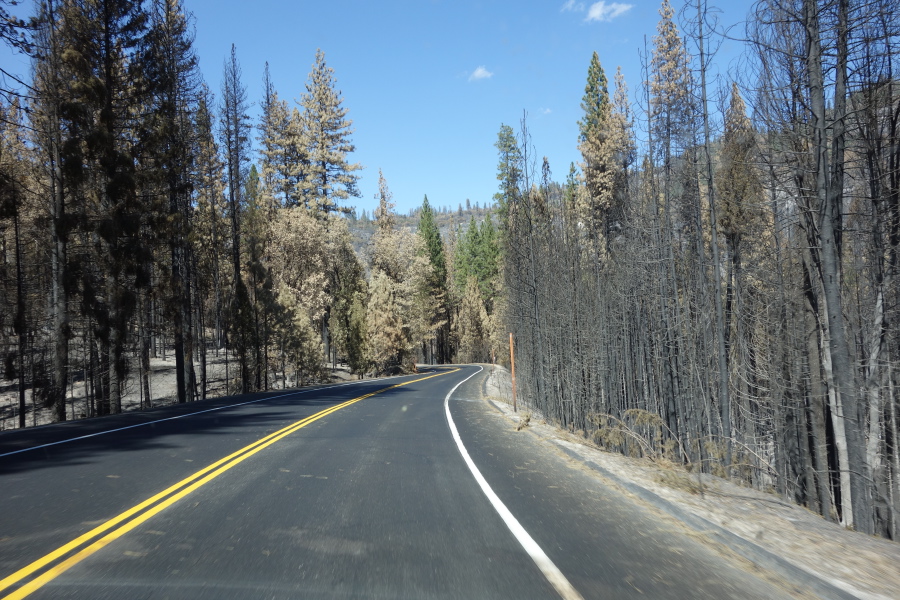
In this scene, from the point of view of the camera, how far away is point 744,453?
687 inches

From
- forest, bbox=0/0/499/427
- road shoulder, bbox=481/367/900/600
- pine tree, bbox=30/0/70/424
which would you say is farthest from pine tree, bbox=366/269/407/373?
road shoulder, bbox=481/367/900/600

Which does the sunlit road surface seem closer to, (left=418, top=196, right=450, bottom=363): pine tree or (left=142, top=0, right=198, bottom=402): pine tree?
(left=142, top=0, right=198, bottom=402): pine tree

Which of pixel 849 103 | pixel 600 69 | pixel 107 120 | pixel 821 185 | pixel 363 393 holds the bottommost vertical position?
pixel 363 393

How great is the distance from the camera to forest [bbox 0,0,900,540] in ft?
39.5

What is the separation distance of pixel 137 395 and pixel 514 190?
27813 mm

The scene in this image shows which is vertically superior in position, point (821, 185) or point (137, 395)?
point (821, 185)

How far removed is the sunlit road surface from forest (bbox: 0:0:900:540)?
206 inches

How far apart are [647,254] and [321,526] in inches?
643

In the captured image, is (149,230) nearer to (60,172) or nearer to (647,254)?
(60,172)

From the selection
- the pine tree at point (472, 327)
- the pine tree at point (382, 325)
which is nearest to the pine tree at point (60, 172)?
the pine tree at point (382, 325)

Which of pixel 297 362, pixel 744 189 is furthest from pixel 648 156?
pixel 297 362

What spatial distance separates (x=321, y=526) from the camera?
6.09 meters

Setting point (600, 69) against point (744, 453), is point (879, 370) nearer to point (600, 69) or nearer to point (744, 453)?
point (744, 453)

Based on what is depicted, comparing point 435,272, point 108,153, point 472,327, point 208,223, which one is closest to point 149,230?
point 108,153
